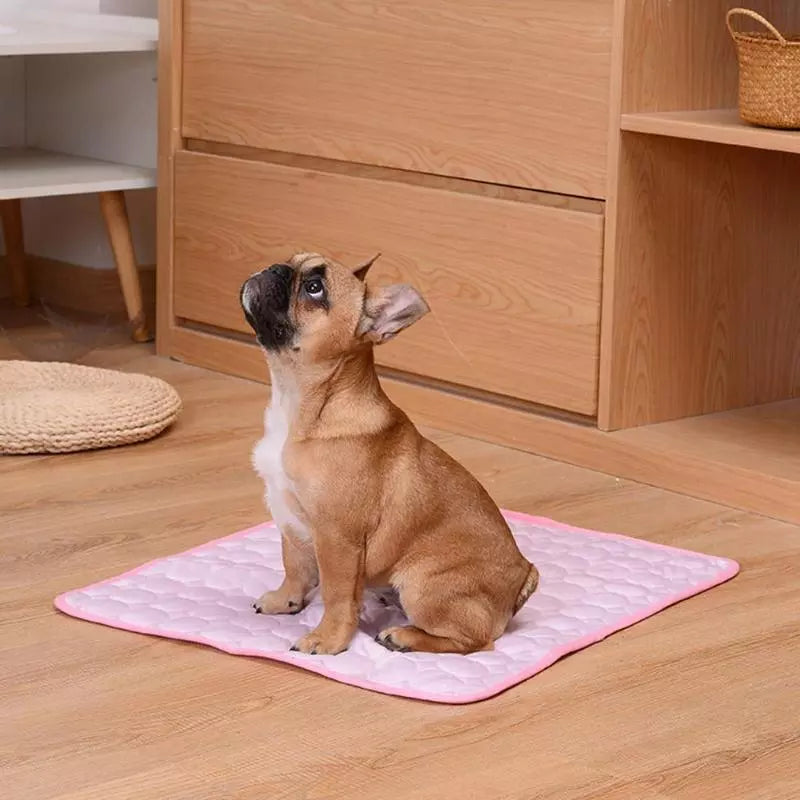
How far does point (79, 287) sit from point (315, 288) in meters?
1.98

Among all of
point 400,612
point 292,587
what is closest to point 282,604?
point 292,587

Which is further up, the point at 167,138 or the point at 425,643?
the point at 167,138

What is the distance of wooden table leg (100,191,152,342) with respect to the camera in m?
3.19

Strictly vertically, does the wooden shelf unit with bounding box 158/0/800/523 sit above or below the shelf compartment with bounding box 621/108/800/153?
below

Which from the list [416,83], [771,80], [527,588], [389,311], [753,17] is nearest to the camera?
[389,311]

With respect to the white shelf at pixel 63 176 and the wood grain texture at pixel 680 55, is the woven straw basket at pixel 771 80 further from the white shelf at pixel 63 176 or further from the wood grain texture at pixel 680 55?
the white shelf at pixel 63 176

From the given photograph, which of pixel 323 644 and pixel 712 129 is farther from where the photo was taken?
pixel 712 129

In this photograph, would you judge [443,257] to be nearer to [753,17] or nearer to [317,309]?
[753,17]

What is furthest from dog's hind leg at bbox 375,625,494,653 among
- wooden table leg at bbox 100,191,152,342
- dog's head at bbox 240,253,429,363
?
wooden table leg at bbox 100,191,152,342

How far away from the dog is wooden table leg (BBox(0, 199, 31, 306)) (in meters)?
1.89

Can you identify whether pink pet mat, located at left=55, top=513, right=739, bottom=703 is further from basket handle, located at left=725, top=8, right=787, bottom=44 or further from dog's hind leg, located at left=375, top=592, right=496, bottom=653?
basket handle, located at left=725, top=8, right=787, bottom=44

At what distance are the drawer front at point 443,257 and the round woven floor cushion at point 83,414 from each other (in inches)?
15.3

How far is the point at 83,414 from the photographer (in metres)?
2.51

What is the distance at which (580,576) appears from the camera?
1.99 meters
